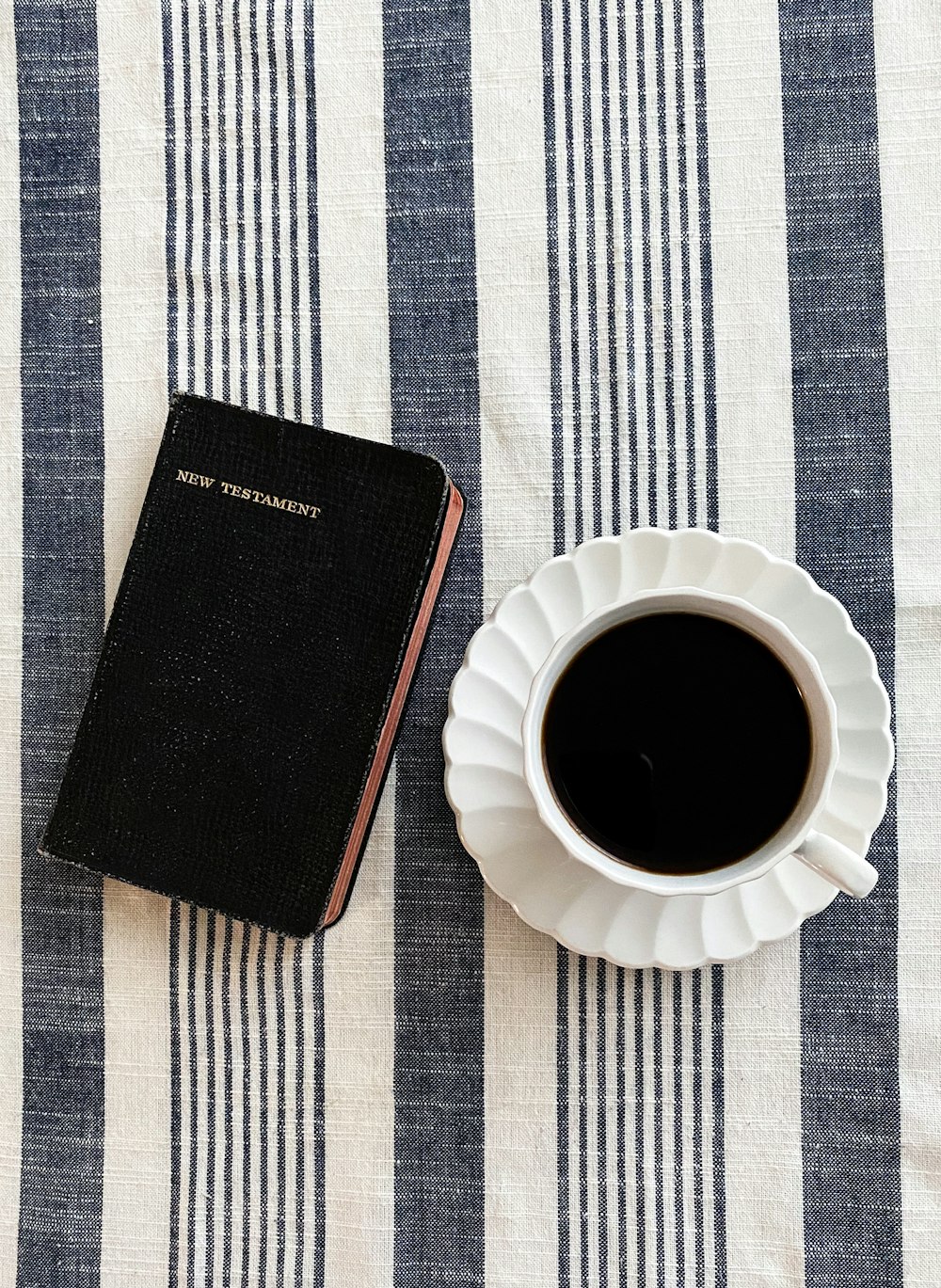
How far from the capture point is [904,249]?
1.78 ft

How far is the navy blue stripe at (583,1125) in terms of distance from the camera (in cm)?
55

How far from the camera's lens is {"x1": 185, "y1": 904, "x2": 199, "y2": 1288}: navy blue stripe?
56cm

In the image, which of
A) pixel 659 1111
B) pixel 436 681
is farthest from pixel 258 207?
pixel 659 1111

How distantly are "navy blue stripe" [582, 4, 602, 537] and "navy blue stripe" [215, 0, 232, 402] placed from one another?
18 cm

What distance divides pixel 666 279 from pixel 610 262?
1.1 inches

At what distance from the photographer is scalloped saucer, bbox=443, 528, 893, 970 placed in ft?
1.62

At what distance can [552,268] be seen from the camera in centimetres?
55

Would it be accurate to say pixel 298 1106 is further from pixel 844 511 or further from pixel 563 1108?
pixel 844 511

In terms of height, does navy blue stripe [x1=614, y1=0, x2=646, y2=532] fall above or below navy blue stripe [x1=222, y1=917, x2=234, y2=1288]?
above

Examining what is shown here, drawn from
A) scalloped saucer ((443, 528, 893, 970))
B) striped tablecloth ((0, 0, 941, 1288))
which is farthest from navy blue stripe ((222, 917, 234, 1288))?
scalloped saucer ((443, 528, 893, 970))

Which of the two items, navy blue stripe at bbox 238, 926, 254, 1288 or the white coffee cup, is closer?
the white coffee cup

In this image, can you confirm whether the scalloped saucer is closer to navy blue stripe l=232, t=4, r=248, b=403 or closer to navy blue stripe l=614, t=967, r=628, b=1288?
navy blue stripe l=614, t=967, r=628, b=1288

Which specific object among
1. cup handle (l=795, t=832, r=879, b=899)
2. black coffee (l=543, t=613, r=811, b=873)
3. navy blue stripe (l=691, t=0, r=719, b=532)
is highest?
navy blue stripe (l=691, t=0, r=719, b=532)

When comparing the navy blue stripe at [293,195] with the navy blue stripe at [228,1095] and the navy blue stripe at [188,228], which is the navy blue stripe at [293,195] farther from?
the navy blue stripe at [228,1095]
